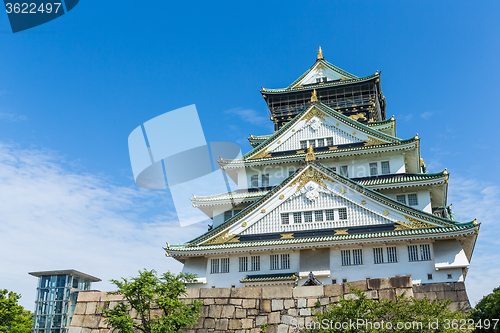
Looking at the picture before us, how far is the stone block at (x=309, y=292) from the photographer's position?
14.3 meters

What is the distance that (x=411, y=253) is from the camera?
965 inches

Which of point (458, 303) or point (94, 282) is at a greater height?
point (94, 282)

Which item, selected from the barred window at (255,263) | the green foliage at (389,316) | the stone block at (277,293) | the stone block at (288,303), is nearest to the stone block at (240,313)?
the stone block at (277,293)

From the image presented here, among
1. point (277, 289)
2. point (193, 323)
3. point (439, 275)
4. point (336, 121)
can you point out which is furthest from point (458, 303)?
point (336, 121)

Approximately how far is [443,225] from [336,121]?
1306cm

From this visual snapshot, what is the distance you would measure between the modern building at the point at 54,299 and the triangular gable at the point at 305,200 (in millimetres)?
7645

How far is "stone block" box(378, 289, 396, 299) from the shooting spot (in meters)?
13.0

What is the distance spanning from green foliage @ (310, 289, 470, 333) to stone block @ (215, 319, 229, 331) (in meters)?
3.65

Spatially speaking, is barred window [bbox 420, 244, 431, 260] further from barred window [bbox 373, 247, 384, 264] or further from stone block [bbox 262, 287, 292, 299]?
stone block [bbox 262, 287, 292, 299]

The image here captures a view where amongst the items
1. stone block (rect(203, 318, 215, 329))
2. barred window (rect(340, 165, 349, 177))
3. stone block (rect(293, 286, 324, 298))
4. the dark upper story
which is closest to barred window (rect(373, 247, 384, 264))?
barred window (rect(340, 165, 349, 177))

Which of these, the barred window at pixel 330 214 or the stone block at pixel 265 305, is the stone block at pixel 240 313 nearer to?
the stone block at pixel 265 305

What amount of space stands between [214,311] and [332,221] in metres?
→ 12.8

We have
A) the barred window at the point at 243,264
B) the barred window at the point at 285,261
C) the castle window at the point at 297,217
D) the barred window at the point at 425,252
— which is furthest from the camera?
the castle window at the point at 297,217

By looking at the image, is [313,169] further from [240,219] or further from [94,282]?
[94,282]
